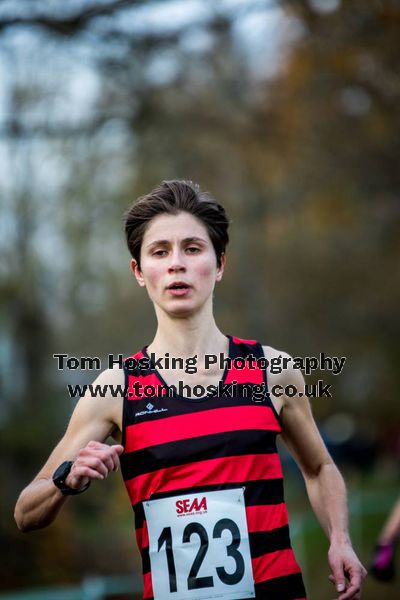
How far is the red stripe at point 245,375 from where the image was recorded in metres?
3.21

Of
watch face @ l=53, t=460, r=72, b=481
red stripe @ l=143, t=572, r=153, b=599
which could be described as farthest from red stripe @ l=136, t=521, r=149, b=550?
→ watch face @ l=53, t=460, r=72, b=481

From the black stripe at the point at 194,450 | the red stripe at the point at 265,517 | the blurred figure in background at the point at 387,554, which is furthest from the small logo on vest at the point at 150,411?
the blurred figure in background at the point at 387,554

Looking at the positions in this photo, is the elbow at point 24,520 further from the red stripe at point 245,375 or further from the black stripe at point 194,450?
the red stripe at point 245,375

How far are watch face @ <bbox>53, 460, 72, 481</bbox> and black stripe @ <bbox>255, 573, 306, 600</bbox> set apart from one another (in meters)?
0.81

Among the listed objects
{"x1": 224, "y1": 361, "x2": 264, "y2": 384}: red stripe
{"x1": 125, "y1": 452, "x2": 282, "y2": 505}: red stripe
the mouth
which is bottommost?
{"x1": 125, "y1": 452, "x2": 282, "y2": 505}: red stripe

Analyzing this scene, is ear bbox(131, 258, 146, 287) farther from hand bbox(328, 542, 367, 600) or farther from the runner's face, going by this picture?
hand bbox(328, 542, 367, 600)

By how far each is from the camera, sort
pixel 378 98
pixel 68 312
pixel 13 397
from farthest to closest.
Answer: pixel 68 312 → pixel 13 397 → pixel 378 98

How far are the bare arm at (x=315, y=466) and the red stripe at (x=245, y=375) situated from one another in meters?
0.10

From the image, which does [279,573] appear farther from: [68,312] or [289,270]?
[289,270]

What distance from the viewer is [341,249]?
23.0 metres

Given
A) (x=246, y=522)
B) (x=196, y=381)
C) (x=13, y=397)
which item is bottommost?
(x=246, y=522)

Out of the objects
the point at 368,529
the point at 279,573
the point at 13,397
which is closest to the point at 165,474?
the point at 279,573

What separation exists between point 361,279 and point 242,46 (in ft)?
34.6

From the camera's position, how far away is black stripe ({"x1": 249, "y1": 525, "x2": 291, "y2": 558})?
9.91ft
